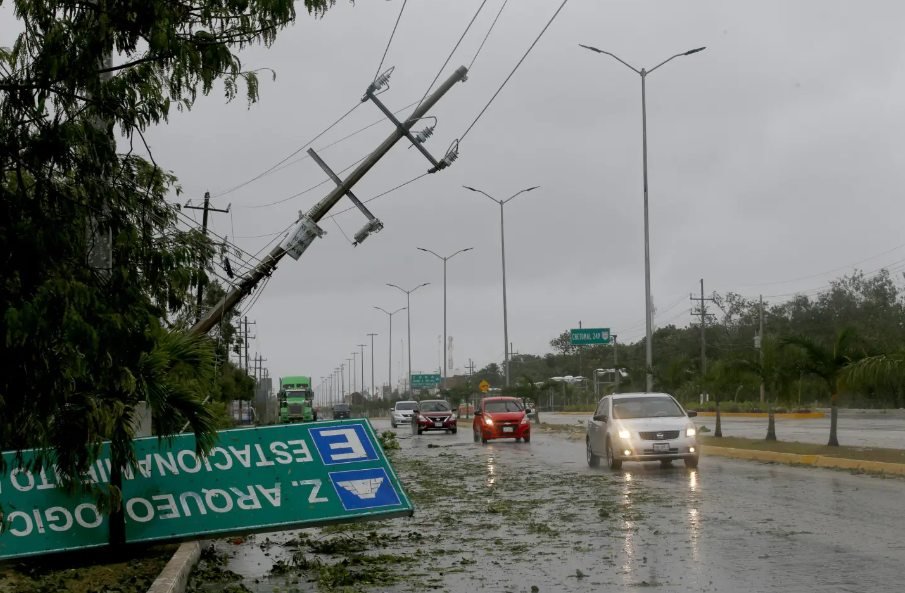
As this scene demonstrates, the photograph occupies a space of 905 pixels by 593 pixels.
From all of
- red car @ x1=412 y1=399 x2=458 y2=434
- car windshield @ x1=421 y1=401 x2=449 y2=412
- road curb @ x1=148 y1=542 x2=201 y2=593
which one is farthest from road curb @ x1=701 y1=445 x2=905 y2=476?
car windshield @ x1=421 y1=401 x2=449 y2=412

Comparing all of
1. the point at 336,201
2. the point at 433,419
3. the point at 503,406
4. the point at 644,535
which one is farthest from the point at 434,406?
the point at 644,535

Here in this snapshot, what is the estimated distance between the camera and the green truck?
80750 mm

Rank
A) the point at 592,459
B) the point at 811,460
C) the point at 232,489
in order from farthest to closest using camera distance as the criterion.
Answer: the point at 592,459
the point at 811,460
the point at 232,489

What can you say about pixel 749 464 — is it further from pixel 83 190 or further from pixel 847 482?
pixel 83 190

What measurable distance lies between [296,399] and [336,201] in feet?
180

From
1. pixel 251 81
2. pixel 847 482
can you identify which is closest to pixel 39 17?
pixel 251 81

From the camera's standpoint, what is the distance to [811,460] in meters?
24.5

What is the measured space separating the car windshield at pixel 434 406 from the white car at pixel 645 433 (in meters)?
29.1

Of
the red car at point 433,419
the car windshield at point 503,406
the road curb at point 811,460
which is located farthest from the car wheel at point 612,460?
the red car at point 433,419

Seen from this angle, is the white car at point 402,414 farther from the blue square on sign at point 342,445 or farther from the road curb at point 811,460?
the blue square on sign at point 342,445

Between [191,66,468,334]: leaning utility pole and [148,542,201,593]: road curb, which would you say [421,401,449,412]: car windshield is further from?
[148,542,201,593]: road curb

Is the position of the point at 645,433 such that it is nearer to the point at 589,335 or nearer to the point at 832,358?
the point at 832,358

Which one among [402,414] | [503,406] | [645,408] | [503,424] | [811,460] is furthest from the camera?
[402,414]

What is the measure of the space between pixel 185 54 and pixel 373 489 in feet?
21.6
